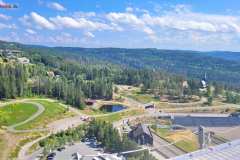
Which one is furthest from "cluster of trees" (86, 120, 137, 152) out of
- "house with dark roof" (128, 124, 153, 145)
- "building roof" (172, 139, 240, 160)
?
"building roof" (172, 139, 240, 160)

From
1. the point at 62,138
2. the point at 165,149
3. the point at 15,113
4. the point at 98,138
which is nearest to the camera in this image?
the point at 165,149

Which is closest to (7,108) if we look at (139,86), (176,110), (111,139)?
(111,139)

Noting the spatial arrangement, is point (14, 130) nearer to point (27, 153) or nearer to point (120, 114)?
point (27, 153)

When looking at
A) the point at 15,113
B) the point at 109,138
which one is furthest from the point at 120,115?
the point at 109,138

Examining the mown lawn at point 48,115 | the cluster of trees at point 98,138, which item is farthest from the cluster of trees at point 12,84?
the cluster of trees at point 98,138

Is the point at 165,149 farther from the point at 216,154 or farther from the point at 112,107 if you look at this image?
the point at 112,107

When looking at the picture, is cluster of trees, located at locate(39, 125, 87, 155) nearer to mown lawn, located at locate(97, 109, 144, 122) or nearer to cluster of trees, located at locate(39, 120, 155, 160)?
cluster of trees, located at locate(39, 120, 155, 160)
